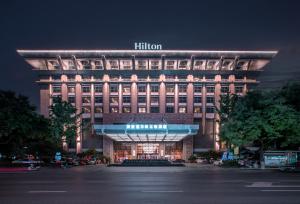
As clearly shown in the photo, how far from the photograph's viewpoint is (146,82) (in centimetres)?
10912

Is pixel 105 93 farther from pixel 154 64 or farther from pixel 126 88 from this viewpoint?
pixel 154 64

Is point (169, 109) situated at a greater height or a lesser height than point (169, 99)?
lesser

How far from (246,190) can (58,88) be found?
9626 cm

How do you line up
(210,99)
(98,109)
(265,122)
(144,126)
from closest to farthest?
(265,122) < (144,126) < (98,109) < (210,99)

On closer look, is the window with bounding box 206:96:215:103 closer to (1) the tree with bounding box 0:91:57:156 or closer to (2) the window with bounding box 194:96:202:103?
(2) the window with bounding box 194:96:202:103

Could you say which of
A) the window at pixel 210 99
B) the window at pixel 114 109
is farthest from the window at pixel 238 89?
the window at pixel 114 109

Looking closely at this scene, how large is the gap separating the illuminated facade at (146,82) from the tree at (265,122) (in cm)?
5320

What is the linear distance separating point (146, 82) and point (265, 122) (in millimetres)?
62654

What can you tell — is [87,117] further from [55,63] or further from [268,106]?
[268,106]

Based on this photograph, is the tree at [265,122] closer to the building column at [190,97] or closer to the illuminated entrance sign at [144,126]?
the illuminated entrance sign at [144,126]

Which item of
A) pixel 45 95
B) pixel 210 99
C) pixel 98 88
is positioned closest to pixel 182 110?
pixel 210 99

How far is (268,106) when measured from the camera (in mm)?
48812

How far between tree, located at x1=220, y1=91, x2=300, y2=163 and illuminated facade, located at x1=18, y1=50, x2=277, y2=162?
53197mm

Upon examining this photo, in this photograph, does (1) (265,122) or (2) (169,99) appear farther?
(2) (169,99)
